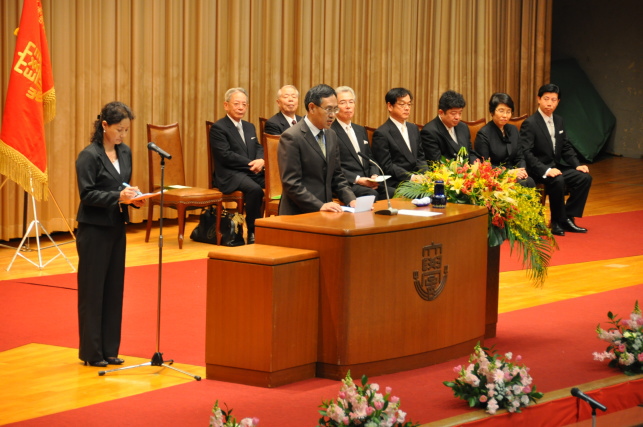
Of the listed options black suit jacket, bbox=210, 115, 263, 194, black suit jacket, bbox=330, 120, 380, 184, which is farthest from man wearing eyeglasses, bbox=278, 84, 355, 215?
black suit jacket, bbox=210, 115, 263, 194

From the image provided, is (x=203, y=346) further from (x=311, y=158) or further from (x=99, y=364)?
(x=311, y=158)

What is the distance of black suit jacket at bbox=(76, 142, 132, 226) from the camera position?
4.54m

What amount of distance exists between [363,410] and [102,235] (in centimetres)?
182

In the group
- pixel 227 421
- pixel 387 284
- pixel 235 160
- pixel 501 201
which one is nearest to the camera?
pixel 227 421

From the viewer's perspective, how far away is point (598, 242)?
336 inches

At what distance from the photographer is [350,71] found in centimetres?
1078

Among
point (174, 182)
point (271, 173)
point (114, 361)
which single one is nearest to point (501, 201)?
point (114, 361)

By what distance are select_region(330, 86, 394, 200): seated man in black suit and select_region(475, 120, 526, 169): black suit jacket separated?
1.68 metres

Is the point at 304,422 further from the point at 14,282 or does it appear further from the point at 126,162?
the point at 14,282

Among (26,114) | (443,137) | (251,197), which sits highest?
(26,114)

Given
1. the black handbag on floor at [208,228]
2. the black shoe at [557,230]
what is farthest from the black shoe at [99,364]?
the black shoe at [557,230]

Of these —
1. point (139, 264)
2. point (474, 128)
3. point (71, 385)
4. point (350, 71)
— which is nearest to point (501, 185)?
point (71, 385)

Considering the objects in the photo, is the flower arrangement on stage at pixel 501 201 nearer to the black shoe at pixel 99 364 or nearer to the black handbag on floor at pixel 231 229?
the black shoe at pixel 99 364

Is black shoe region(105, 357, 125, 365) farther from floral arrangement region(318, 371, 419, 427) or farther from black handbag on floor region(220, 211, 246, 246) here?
black handbag on floor region(220, 211, 246, 246)
